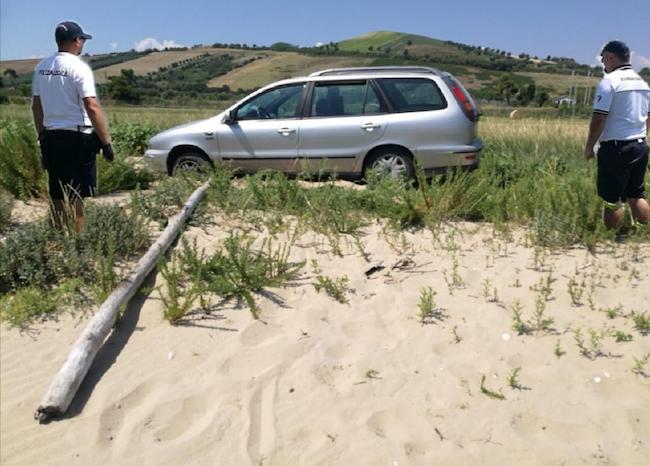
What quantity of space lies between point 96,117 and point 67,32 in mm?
738

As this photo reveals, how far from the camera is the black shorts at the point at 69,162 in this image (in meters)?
4.91

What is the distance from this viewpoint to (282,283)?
462 centimetres

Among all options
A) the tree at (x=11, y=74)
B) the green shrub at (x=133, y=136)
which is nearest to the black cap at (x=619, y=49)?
the green shrub at (x=133, y=136)

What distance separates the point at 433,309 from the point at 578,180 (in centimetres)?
288

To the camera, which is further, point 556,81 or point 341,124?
point 556,81

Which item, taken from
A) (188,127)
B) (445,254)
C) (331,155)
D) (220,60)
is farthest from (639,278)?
(220,60)

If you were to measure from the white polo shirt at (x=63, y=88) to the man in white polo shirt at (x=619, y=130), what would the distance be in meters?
4.25

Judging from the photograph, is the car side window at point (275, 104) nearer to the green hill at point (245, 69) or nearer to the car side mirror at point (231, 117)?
the car side mirror at point (231, 117)

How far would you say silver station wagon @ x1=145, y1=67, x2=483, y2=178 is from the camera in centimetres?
752

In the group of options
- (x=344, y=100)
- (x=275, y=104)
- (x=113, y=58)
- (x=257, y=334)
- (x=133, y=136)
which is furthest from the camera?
(x=113, y=58)

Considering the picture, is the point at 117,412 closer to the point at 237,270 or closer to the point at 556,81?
the point at 237,270

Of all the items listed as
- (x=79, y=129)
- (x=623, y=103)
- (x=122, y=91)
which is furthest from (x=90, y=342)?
(x=122, y=91)

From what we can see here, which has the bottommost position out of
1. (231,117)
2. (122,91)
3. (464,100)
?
(231,117)

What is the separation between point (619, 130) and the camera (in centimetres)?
493
